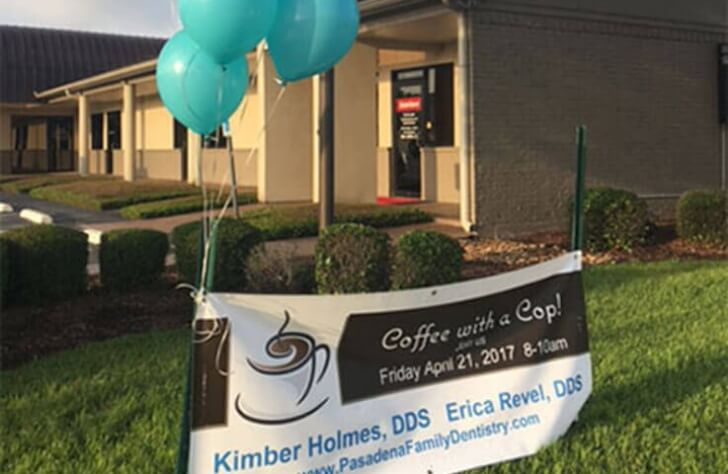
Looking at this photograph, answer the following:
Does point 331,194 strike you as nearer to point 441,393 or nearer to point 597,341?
point 597,341

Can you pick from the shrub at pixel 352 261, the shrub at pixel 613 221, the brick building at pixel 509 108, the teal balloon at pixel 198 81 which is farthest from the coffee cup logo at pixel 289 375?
the brick building at pixel 509 108

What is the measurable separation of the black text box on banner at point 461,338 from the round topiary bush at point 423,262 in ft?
9.39

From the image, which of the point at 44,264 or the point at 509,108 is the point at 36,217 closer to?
the point at 44,264

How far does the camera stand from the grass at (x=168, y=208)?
50.2 ft

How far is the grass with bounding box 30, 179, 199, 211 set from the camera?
17.6 metres

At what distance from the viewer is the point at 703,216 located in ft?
36.3

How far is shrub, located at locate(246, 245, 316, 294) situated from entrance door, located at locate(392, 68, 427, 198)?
866cm

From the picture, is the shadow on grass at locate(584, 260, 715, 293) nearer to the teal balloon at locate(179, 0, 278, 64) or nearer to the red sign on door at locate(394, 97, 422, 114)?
the teal balloon at locate(179, 0, 278, 64)

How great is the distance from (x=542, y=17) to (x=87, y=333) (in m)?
8.90

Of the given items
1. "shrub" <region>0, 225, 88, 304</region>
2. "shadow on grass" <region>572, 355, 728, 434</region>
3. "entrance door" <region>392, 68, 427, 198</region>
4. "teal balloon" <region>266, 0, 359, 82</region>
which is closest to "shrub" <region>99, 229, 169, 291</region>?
"shrub" <region>0, 225, 88, 304</region>

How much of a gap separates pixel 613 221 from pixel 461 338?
7359 mm

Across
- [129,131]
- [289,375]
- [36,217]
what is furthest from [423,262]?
[129,131]

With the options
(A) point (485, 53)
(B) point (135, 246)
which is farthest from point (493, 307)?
(A) point (485, 53)

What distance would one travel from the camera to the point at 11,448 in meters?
4.15
